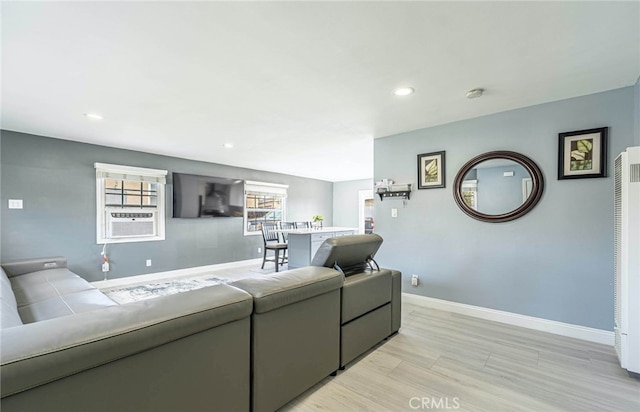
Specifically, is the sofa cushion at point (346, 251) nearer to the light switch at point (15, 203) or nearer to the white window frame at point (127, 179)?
the white window frame at point (127, 179)

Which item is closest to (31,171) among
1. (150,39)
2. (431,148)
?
(150,39)

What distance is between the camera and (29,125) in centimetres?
339

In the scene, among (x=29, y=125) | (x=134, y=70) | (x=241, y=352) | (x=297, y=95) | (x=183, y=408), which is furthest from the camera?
(x=29, y=125)

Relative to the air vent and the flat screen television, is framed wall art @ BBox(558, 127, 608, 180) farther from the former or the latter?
the flat screen television

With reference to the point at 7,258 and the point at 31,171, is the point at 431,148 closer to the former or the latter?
the point at 31,171

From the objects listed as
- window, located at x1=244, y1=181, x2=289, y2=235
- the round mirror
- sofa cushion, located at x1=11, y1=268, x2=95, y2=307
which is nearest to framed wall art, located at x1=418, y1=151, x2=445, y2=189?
Result: the round mirror

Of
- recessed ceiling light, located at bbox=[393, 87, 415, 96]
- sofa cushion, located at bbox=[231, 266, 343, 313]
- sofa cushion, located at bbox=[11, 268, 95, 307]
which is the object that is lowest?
sofa cushion, located at bbox=[11, 268, 95, 307]

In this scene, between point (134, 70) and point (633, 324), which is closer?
point (633, 324)

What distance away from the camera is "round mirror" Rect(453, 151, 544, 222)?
2.86 meters

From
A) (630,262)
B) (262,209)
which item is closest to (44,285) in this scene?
(262,209)

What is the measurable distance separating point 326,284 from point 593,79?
9.16 feet

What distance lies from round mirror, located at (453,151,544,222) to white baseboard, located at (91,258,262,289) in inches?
184

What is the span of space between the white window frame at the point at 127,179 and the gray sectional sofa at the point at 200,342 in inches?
84.9

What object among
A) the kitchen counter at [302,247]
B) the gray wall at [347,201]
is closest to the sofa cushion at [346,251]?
the kitchen counter at [302,247]
